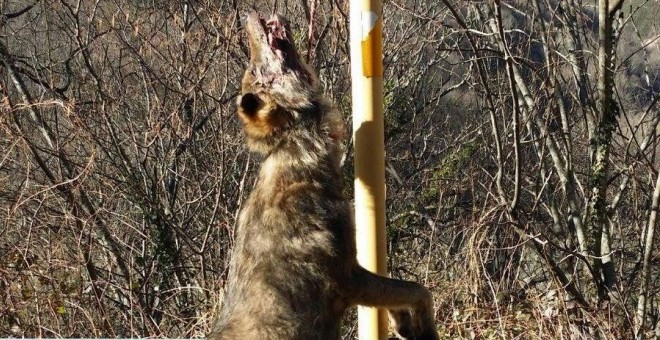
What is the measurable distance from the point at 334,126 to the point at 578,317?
332cm

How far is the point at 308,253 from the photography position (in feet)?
16.0

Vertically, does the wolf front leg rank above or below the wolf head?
below

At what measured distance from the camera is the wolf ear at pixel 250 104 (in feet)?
17.1

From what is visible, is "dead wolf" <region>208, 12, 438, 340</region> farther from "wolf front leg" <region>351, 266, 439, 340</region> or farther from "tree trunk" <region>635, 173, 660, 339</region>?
"tree trunk" <region>635, 173, 660, 339</region>

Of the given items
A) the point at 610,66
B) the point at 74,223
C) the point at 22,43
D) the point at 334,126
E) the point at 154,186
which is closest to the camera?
the point at 334,126

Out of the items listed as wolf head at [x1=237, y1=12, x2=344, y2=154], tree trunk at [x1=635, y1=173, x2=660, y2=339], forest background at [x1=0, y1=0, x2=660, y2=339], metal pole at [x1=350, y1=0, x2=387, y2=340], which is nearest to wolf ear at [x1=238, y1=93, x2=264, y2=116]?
wolf head at [x1=237, y1=12, x2=344, y2=154]

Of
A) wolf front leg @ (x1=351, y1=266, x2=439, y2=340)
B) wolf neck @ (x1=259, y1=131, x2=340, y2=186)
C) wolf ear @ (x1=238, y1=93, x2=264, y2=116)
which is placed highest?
wolf ear @ (x1=238, y1=93, x2=264, y2=116)

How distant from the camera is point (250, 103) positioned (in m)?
5.23

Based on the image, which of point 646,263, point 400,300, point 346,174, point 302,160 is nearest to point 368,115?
point 302,160

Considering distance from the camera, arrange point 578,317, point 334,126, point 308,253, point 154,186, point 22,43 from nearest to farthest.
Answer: point 308,253 → point 334,126 → point 578,317 → point 154,186 → point 22,43

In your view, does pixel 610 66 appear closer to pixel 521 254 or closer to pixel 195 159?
pixel 521 254

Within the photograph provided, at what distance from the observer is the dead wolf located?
480cm

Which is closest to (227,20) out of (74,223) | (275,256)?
(74,223)

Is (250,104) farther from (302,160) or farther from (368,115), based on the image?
(368,115)
